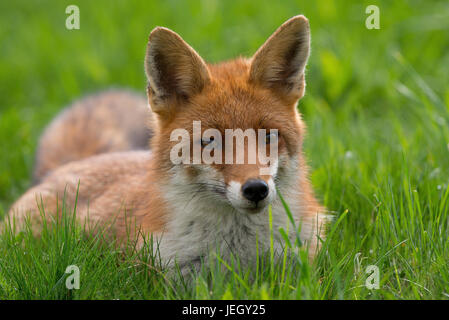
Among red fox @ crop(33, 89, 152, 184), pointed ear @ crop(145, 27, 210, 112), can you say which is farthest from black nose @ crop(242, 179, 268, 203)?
red fox @ crop(33, 89, 152, 184)

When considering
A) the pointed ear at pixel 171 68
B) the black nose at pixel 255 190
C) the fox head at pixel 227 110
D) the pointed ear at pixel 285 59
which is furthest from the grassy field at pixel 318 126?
the pointed ear at pixel 171 68

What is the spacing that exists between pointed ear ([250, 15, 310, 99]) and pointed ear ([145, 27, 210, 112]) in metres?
0.43

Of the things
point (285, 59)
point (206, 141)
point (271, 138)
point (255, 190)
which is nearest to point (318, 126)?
point (285, 59)

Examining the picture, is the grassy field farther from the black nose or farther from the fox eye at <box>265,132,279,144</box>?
the fox eye at <box>265,132,279,144</box>

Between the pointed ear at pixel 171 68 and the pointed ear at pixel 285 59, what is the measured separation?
43 centimetres

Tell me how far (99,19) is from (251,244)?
8.35 meters

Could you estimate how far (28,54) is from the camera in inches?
445

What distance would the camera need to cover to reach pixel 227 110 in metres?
4.38

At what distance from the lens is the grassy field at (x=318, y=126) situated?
13.4 ft

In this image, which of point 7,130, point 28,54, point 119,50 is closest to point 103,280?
point 7,130

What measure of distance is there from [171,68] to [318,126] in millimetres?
2984

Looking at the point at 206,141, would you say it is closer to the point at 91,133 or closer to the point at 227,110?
the point at 227,110

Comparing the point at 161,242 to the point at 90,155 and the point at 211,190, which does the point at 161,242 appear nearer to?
the point at 211,190
